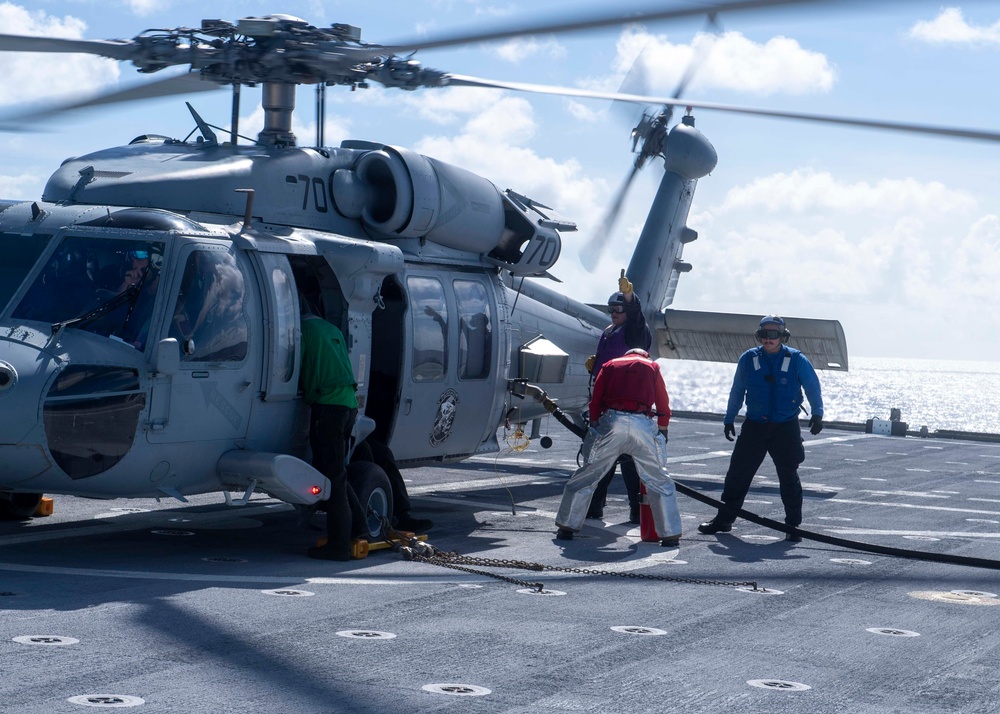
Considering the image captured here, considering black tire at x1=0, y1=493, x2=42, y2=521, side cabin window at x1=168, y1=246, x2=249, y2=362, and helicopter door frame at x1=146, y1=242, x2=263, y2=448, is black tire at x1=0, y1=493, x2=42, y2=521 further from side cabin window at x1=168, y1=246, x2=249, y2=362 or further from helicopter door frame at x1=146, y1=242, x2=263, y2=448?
side cabin window at x1=168, y1=246, x2=249, y2=362

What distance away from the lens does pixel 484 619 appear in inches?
274

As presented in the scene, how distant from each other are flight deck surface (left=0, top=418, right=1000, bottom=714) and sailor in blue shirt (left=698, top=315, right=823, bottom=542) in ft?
1.28

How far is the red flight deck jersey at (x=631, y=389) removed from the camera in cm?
1005

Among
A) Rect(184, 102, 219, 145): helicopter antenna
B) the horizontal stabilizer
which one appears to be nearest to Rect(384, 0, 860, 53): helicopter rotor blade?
Rect(184, 102, 219, 145): helicopter antenna

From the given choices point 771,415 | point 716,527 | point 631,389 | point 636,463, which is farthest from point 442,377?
point 771,415

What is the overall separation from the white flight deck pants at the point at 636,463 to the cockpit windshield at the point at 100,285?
3782mm

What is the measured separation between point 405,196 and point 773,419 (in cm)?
388

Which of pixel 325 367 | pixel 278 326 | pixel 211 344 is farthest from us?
pixel 325 367

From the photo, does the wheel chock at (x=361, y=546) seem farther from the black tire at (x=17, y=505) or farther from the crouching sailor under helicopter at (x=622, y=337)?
the crouching sailor under helicopter at (x=622, y=337)

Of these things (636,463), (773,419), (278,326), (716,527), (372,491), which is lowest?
(716,527)

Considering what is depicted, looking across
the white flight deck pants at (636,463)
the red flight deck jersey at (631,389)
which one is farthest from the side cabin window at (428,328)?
the white flight deck pants at (636,463)

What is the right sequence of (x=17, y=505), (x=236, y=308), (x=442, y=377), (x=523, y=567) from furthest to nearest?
(x=442, y=377), (x=17, y=505), (x=523, y=567), (x=236, y=308)

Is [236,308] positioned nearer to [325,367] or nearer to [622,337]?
[325,367]

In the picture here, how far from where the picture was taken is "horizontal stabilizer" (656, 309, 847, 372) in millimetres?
16391
